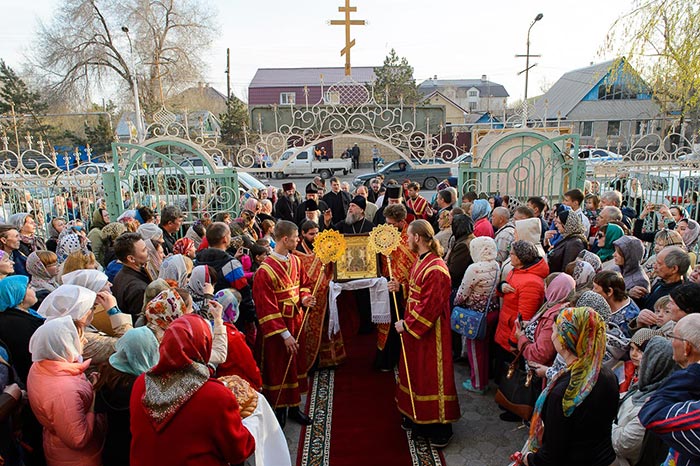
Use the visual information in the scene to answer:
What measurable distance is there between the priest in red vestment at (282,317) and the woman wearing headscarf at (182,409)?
1.73m

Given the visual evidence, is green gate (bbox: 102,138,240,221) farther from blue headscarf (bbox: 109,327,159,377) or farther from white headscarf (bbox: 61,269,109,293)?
blue headscarf (bbox: 109,327,159,377)

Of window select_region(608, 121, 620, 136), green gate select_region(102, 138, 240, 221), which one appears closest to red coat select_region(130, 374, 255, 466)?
green gate select_region(102, 138, 240, 221)

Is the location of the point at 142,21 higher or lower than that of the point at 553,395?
higher

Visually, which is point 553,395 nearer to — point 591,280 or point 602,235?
point 591,280

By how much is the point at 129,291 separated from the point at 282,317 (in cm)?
128

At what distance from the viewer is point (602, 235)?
5512 mm

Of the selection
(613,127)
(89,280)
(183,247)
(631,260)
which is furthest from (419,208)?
(613,127)

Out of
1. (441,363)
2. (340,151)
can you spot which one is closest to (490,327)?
(441,363)

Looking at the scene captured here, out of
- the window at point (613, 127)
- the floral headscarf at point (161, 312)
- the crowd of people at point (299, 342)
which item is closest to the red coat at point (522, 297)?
the crowd of people at point (299, 342)

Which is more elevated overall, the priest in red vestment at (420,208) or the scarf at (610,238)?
the priest in red vestment at (420,208)

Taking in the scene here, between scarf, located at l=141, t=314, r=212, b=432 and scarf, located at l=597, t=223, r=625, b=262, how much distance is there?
485 centimetres

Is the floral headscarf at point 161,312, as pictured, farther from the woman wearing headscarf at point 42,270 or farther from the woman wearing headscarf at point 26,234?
the woman wearing headscarf at point 26,234

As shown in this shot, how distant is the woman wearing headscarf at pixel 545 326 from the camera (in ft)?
11.0

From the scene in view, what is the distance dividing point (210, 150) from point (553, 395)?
271 inches
